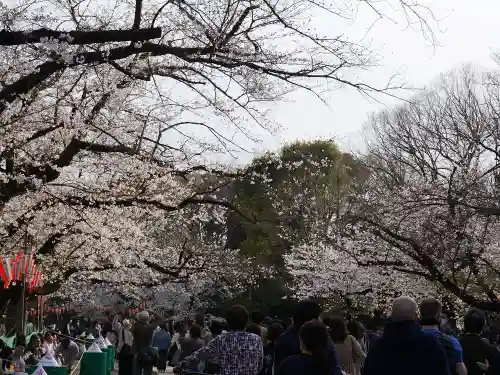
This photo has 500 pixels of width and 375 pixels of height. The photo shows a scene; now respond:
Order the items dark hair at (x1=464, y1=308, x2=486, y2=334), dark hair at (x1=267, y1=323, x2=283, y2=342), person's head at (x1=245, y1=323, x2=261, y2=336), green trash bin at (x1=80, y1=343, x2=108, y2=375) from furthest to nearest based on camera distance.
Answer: green trash bin at (x1=80, y1=343, x2=108, y2=375) < dark hair at (x1=267, y1=323, x2=283, y2=342) < person's head at (x1=245, y1=323, x2=261, y2=336) < dark hair at (x1=464, y1=308, x2=486, y2=334)

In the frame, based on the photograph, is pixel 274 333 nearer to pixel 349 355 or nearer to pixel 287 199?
pixel 349 355

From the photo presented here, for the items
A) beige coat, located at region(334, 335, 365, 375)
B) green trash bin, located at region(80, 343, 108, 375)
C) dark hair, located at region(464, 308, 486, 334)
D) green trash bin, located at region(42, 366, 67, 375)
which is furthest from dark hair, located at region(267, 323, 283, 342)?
green trash bin, located at region(80, 343, 108, 375)

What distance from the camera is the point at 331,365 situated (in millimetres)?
4996

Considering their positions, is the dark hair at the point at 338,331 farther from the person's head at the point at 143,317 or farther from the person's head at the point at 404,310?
the person's head at the point at 143,317

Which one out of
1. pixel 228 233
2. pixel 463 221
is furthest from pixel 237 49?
pixel 228 233

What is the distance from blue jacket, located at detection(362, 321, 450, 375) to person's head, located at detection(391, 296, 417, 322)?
3cm

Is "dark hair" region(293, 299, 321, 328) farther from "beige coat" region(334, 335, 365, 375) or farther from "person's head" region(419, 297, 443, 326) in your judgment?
"beige coat" region(334, 335, 365, 375)

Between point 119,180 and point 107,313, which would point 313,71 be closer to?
point 119,180

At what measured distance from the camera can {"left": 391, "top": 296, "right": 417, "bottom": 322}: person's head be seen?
16.2ft

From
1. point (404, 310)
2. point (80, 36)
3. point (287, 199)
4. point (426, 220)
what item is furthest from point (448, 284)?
point (287, 199)

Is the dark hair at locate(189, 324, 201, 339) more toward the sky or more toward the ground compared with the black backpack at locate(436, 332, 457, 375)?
more toward the sky

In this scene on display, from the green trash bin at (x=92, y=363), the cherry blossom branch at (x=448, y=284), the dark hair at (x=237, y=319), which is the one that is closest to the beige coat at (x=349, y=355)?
the dark hair at (x=237, y=319)

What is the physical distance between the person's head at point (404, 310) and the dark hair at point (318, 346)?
49 cm

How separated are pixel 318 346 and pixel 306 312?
4.33 ft
